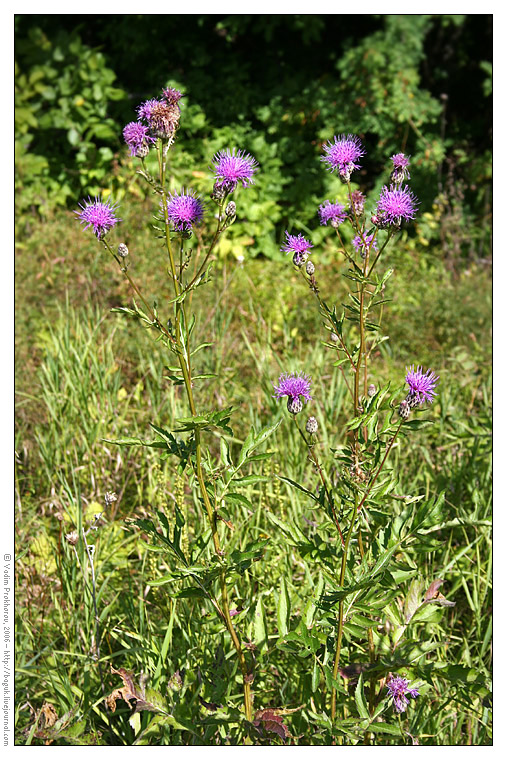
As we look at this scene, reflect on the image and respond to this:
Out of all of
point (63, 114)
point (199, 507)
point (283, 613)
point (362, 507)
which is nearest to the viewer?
point (362, 507)

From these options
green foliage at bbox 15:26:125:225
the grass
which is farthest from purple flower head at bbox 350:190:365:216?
green foliage at bbox 15:26:125:225

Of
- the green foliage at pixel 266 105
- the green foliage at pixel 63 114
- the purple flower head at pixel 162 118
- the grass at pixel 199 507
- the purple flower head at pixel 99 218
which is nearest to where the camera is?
the purple flower head at pixel 162 118

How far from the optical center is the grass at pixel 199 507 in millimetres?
1687

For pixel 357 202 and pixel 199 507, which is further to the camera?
pixel 199 507

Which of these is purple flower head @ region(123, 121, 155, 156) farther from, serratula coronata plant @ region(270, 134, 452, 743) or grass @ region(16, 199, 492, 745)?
grass @ region(16, 199, 492, 745)

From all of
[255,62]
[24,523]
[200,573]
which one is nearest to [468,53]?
[255,62]

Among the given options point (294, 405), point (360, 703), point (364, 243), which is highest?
point (364, 243)

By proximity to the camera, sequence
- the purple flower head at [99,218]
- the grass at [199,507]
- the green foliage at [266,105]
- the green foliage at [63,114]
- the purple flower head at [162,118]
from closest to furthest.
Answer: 1. the purple flower head at [162,118]
2. the purple flower head at [99,218]
3. the grass at [199,507]
4. the green foliage at [266,105]
5. the green foliage at [63,114]

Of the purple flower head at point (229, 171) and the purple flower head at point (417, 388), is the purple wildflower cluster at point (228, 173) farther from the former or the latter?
the purple flower head at point (417, 388)

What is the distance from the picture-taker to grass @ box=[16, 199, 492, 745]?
169 centimetres

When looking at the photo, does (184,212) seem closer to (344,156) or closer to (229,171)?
(229,171)

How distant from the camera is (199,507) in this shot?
211 cm

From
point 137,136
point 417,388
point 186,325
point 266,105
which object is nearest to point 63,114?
point 266,105

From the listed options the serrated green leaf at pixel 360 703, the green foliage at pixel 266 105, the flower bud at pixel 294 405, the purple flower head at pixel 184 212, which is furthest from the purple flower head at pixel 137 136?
the green foliage at pixel 266 105
